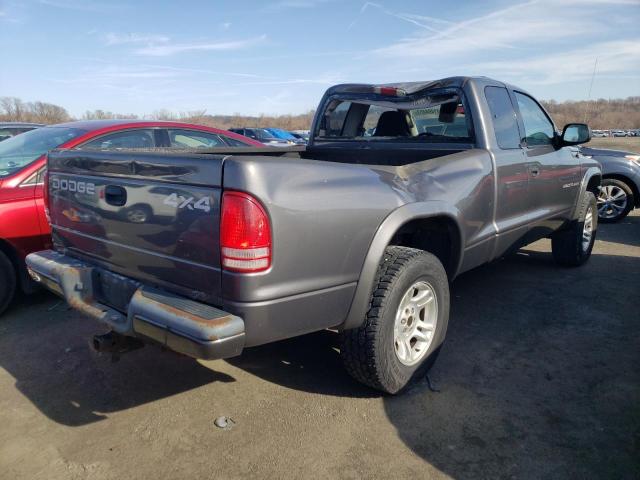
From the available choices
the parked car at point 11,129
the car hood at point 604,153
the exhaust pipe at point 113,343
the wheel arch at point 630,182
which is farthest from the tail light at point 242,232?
the wheel arch at point 630,182

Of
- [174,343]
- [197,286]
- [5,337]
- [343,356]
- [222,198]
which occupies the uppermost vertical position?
[222,198]

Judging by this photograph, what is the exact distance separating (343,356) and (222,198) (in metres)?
1.19

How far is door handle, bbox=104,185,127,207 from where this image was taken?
247 cm

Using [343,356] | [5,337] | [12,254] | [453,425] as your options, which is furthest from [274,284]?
[12,254]

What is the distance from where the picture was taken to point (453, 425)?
2.60 metres

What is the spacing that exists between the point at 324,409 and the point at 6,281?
3.02m

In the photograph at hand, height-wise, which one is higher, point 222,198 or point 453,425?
point 222,198

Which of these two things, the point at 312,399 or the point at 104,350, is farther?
the point at 312,399

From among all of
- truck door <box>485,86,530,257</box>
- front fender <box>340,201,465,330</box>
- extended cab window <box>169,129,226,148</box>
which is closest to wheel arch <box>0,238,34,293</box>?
extended cab window <box>169,129,226,148</box>

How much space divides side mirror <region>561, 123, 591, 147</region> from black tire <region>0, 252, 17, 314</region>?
16.5ft

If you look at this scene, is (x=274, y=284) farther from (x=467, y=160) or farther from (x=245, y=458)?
(x=467, y=160)

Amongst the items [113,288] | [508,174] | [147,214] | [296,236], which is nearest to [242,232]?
[296,236]

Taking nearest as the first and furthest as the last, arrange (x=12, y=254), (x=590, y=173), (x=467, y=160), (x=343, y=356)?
(x=343, y=356), (x=467, y=160), (x=12, y=254), (x=590, y=173)

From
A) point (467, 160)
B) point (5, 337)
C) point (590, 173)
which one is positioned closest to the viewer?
point (467, 160)
